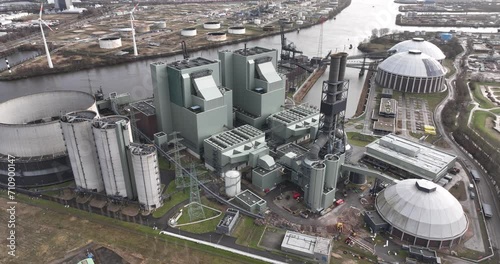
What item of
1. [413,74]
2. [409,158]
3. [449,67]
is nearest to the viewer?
[409,158]

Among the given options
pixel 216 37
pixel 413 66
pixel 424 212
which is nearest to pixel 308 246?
pixel 424 212

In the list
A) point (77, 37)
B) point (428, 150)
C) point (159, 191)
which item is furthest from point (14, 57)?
point (428, 150)

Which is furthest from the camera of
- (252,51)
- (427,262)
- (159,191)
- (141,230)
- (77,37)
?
(77,37)

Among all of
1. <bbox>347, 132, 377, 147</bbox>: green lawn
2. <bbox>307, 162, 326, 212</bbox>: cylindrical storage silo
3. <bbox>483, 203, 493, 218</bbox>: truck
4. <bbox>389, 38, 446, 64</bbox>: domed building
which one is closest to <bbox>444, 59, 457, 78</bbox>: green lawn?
<bbox>389, 38, 446, 64</bbox>: domed building

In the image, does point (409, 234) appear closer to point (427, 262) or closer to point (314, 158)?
point (427, 262)

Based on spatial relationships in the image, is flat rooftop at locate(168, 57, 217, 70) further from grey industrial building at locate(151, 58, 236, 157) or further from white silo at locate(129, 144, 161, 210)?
white silo at locate(129, 144, 161, 210)

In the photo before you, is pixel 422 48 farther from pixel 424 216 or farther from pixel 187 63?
pixel 424 216
